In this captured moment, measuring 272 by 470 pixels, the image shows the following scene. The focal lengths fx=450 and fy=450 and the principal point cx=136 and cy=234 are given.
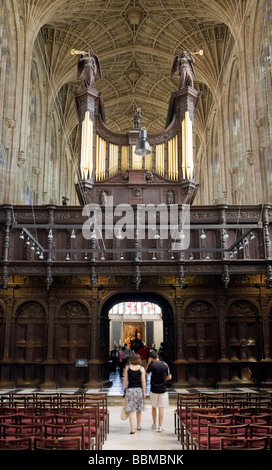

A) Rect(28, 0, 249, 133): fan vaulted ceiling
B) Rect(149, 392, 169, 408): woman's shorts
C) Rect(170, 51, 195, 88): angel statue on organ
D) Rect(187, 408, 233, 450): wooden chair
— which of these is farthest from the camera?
Rect(28, 0, 249, 133): fan vaulted ceiling

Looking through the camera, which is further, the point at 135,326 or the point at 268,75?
the point at 135,326

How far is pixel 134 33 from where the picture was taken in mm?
33000

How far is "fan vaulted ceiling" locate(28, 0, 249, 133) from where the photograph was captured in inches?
1093

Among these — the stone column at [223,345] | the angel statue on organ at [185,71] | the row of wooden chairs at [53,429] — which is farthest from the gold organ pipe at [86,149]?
the row of wooden chairs at [53,429]

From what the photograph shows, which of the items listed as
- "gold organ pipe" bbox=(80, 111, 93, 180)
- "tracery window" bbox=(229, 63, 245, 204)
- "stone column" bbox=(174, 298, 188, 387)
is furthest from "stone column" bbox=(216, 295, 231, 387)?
"tracery window" bbox=(229, 63, 245, 204)

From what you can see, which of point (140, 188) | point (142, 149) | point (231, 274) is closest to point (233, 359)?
point (231, 274)

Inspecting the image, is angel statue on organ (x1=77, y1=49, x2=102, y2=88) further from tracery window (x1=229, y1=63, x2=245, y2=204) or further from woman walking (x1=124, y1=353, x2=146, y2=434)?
woman walking (x1=124, y1=353, x2=146, y2=434)

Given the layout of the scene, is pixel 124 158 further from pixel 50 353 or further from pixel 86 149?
pixel 50 353

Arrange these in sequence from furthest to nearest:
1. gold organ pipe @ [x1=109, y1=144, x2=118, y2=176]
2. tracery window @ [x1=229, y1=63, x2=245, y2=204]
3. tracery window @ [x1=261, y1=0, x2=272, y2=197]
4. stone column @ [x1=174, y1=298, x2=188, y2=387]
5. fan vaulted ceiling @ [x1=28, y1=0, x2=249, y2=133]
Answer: tracery window @ [x1=229, y1=63, x2=245, y2=204] < fan vaulted ceiling @ [x1=28, y1=0, x2=249, y2=133] < tracery window @ [x1=261, y1=0, x2=272, y2=197] < gold organ pipe @ [x1=109, y1=144, x2=118, y2=176] < stone column @ [x1=174, y1=298, x2=188, y2=387]

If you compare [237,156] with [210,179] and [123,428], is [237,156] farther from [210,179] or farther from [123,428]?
[123,428]

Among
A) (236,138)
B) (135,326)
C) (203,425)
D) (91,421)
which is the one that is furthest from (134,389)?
(135,326)

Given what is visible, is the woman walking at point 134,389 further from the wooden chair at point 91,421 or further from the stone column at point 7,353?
the stone column at point 7,353

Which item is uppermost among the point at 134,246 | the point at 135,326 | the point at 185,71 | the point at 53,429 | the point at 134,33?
the point at 134,33

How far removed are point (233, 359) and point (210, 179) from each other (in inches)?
962
